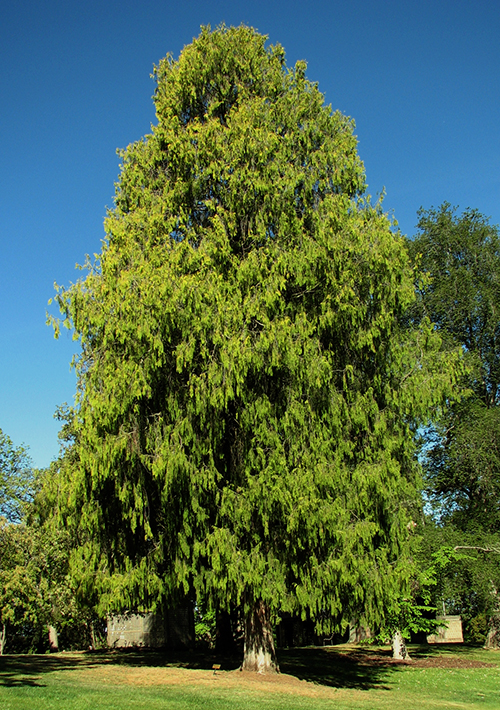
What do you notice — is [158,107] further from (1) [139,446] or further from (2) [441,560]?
(2) [441,560]

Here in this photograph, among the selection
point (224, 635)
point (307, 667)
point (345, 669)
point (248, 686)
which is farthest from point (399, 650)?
point (248, 686)

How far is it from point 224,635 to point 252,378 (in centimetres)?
1093

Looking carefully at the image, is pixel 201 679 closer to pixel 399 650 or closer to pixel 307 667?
pixel 307 667

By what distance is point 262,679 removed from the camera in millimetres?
9758

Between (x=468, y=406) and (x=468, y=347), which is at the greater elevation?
(x=468, y=347)

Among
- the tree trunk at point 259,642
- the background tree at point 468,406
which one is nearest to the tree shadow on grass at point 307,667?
the tree trunk at point 259,642

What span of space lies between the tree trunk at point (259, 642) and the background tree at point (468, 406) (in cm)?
841

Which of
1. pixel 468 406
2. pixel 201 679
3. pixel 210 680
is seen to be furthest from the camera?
pixel 468 406

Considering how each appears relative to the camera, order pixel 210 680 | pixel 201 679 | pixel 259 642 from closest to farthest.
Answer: pixel 210 680 → pixel 201 679 → pixel 259 642

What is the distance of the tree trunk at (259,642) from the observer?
1029 centimetres

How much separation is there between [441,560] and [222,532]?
9.17 meters

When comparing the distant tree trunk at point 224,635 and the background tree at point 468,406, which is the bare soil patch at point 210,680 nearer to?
the distant tree trunk at point 224,635

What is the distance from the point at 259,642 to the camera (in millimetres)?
10438

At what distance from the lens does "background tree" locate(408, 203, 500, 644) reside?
17838mm
